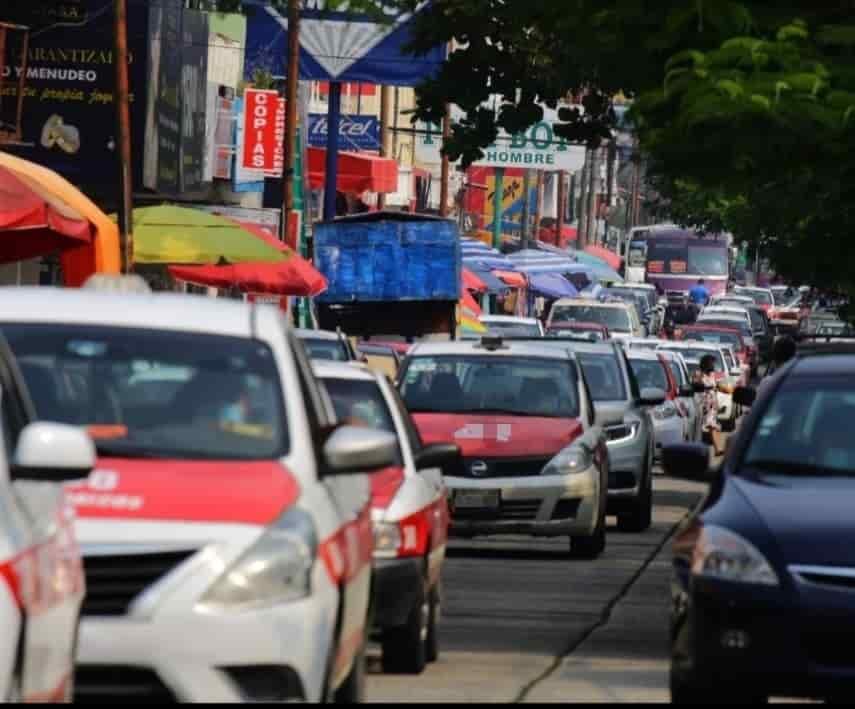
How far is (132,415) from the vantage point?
32.7 ft

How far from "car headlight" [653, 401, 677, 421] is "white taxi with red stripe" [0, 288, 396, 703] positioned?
25061 millimetres

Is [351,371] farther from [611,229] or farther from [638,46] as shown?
[611,229]

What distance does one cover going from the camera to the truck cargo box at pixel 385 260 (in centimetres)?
4434

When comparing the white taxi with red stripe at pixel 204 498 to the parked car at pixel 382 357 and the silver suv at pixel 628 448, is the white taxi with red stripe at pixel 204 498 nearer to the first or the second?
the silver suv at pixel 628 448

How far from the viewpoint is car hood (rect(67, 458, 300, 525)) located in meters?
8.88

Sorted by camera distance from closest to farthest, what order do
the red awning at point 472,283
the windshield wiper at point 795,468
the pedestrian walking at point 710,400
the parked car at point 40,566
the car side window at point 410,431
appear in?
the parked car at point 40,566 < the windshield wiper at point 795,468 < the car side window at point 410,431 < the pedestrian walking at point 710,400 < the red awning at point 472,283

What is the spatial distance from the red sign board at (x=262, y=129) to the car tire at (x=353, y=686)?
3594 cm

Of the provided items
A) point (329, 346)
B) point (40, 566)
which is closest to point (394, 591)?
point (40, 566)

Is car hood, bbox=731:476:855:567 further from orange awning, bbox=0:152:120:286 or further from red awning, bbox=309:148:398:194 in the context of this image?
red awning, bbox=309:148:398:194

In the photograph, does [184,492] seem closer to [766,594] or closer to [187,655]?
[187,655]

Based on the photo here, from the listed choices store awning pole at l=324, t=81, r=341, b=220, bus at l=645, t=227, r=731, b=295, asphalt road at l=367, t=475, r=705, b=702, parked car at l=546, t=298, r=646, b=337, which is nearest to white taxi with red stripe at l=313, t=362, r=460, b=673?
asphalt road at l=367, t=475, r=705, b=702

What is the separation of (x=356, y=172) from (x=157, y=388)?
48.9 m

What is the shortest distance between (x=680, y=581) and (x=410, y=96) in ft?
236

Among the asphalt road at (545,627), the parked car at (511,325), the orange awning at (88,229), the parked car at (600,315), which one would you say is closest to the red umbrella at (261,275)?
the asphalt road at (545,627)
